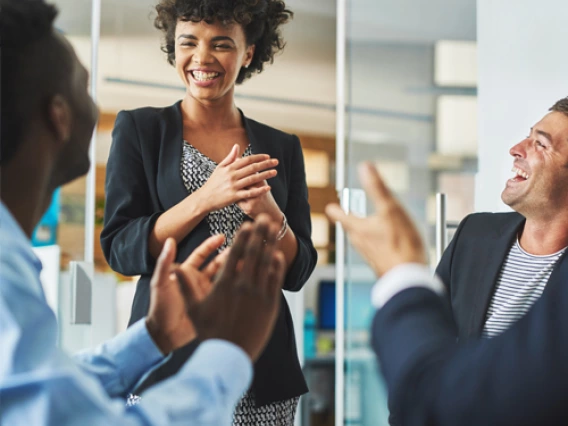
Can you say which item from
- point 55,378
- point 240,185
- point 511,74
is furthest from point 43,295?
point 511,74

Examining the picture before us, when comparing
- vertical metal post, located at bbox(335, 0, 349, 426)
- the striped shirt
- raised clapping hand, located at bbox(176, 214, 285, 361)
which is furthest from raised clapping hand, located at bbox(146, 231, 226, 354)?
vertical metal post, located at bbox(335, 0, 349, 426)

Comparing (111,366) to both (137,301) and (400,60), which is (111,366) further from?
(400,60)

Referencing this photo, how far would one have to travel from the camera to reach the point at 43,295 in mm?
709

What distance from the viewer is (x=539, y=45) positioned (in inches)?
115

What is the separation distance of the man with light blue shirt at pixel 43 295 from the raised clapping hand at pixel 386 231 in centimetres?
11

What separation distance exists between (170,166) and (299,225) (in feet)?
1.10

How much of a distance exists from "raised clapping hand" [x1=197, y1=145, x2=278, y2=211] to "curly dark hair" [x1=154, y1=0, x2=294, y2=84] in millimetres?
368

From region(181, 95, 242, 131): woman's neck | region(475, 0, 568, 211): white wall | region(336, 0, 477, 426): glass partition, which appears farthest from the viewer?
region(336, 0, 477, 426): glass partition

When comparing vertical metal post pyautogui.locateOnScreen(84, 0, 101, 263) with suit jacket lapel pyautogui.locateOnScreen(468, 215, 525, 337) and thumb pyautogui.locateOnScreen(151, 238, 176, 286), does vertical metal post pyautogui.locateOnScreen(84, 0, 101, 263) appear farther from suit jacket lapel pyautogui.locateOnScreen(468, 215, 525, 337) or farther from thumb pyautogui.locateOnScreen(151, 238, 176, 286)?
thumb pyautogui.locateOnScreen(151, 238, 176, 286)

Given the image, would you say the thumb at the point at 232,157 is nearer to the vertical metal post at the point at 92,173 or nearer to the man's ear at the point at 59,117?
the man's ear at the point at 59,117

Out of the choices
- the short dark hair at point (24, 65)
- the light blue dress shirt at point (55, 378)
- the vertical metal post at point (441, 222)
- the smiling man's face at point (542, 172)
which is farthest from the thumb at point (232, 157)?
the vertical metal post at point (441, 222)

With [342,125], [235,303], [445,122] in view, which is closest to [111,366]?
[235,303]

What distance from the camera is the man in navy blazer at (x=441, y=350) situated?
0.73 meters

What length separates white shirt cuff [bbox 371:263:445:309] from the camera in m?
0.81
